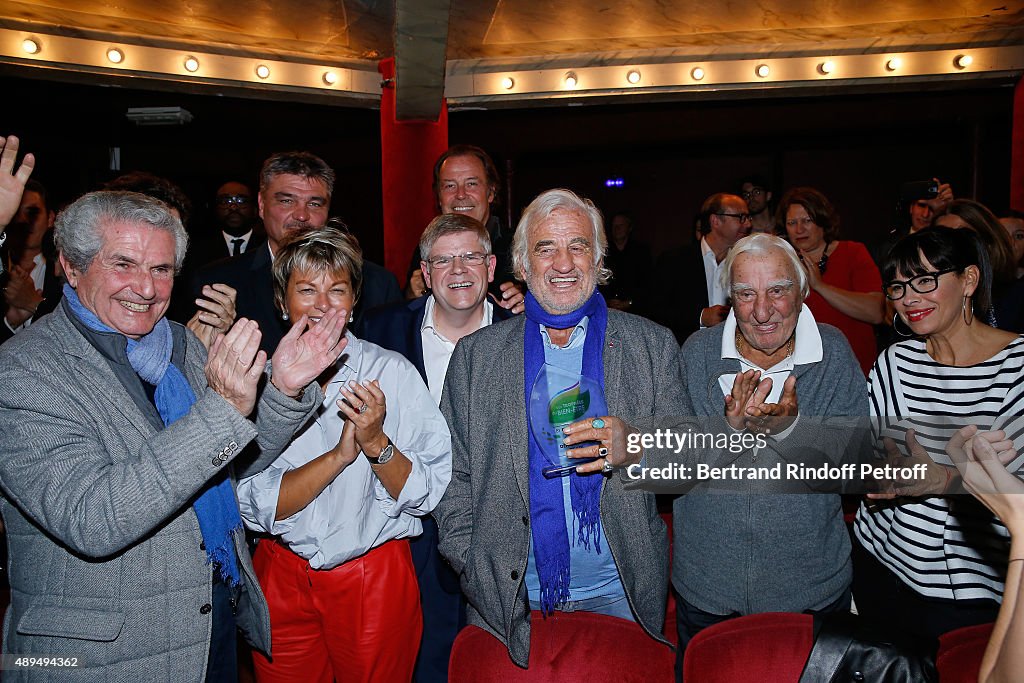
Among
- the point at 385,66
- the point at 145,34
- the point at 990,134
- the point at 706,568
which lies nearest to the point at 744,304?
the point at 706,568

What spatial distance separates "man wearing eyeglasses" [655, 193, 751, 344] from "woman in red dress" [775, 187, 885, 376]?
0.31m

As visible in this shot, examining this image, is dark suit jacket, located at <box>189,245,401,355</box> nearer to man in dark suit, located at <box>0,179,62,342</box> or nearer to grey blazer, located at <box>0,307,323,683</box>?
man in dark suit, located at <box>0,179,62,342</box>

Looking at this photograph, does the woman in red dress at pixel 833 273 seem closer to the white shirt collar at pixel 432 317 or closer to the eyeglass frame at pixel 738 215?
the eyeglass frame at pixel 738 215

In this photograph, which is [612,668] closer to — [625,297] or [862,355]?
[862,355]

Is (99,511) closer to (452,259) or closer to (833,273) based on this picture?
(452,259)

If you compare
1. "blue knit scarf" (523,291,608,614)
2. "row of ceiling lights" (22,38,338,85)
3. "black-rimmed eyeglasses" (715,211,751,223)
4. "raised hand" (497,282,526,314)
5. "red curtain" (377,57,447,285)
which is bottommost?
"blue knit scarf" (523,291,608,614)

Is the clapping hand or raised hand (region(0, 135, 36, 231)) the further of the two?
raised hand (region(0, 135, 36, 231))

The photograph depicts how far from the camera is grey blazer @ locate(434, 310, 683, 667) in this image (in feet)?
6.17

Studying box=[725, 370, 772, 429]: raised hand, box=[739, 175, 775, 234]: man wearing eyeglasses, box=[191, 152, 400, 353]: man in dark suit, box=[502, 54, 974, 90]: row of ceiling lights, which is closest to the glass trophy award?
box=[725, 370, 772, 429]: raised hand

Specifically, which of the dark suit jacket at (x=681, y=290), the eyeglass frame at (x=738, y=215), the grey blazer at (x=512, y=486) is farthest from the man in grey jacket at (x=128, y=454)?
the eyeglass frame at (x=738, y=215)

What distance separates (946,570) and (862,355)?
186 cm

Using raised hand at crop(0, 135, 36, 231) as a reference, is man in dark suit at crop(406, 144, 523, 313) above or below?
above

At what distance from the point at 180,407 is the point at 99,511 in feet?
1.20

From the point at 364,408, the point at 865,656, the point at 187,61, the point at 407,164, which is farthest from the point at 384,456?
the point at 187,61
